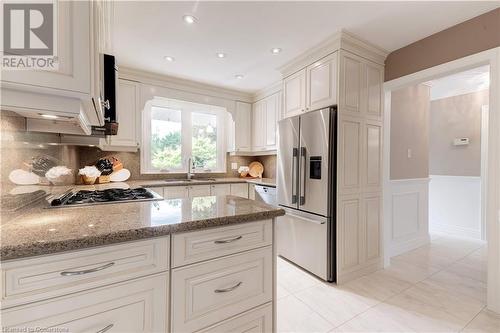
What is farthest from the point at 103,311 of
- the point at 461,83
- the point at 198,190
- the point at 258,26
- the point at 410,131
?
the point at 461,83

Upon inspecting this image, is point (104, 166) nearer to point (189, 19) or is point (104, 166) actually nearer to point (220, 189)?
point (220, 189)

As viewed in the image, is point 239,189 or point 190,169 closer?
point 239,189

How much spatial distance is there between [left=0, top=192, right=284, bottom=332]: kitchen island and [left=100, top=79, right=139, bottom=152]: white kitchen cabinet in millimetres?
2017

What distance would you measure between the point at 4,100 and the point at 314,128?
2256 millimetres

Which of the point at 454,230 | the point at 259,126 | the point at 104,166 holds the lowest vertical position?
the point at 454,230

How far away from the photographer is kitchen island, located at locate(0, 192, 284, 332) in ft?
2.50

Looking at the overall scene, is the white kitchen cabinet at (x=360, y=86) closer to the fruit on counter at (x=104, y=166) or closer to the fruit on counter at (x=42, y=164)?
the fruit on counter at (x=42, y=164)

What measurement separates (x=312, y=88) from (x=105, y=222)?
2.39 m

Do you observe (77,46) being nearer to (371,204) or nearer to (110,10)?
(110,10)

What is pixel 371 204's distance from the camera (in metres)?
2.56

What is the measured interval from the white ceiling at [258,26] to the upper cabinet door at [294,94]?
24cm

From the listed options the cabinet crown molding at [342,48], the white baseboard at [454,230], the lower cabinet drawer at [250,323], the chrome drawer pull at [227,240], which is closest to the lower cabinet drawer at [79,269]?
the chrome drawer pull at [227,240]

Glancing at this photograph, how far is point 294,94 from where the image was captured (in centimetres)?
286

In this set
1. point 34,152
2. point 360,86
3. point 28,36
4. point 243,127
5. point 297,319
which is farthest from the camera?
point 243,127
